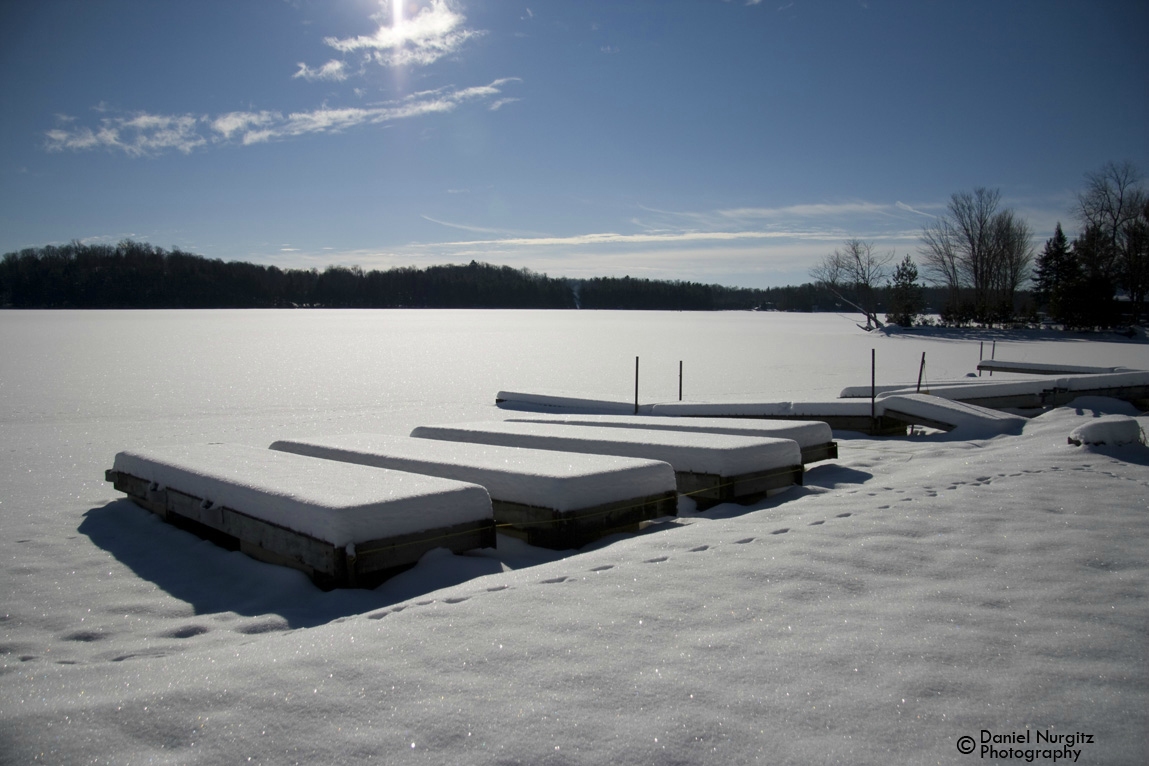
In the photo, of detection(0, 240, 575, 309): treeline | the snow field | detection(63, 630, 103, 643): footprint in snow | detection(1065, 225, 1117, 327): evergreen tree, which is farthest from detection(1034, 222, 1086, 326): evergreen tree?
detection(0, 240, 575, 309): treeline

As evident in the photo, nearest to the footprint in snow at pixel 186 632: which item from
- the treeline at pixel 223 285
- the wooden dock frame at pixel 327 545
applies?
the wooden dock frame at pixel 327 545

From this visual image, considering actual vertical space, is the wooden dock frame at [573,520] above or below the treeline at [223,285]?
below

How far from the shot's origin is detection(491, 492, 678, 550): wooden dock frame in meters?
4.95

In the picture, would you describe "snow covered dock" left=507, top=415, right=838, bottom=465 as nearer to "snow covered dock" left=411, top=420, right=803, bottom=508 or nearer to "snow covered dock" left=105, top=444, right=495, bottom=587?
"snow covered dock" left=411, top=420, right=803, bottom=508

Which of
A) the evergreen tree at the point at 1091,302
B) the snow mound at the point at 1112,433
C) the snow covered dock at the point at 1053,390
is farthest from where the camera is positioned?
the evergreen tree at the point at 1091,302

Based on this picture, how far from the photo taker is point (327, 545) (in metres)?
4.05

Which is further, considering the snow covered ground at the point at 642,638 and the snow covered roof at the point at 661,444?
the snow covered roof at the point at 661,444

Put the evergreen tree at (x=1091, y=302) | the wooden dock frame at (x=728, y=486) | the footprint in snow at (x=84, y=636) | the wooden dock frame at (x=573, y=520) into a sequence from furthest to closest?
the evergreen tree at (x=1091, y=302), the wooden dock frame at (x=728, y=486), the wooden dock frame at (x=573, y=520), the footprint in snow at (x=84, y=636)

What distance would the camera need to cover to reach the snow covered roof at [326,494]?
13.6ft

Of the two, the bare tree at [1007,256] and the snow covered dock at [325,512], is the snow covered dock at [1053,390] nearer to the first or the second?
the snow covered dock at [325,512]

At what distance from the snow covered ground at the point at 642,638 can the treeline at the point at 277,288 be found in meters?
93.2

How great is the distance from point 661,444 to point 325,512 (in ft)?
10.9

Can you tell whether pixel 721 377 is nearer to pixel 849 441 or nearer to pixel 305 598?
pixel 849 441

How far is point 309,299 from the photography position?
358ft
